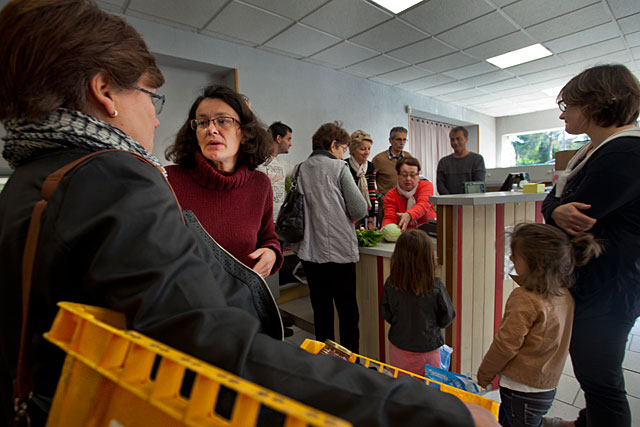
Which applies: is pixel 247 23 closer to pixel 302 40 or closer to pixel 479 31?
pixel 302 40

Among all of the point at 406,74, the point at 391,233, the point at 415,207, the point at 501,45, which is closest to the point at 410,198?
the point at 415,207

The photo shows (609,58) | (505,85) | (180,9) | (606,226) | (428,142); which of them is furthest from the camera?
(428,142)

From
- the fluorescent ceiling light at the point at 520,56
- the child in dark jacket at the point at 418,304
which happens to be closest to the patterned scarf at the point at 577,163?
the child in dark jacket at the point at 418,304

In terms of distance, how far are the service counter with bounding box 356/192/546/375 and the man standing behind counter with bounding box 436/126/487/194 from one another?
1834 millimetres

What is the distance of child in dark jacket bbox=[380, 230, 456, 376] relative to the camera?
61.9 inches

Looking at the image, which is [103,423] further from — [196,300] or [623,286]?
[623,286]

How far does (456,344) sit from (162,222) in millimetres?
1952

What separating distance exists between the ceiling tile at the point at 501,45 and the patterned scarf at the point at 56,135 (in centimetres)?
519

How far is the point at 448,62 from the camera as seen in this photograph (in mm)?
5105

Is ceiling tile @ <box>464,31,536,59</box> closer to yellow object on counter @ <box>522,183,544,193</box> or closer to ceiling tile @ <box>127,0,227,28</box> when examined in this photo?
yellow object on counter @ <box>522,183,544,193</box>

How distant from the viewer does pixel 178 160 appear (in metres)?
1.26

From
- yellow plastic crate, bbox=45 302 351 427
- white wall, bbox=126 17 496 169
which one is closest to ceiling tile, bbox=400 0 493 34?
white wall, bbox=126 17 496 169

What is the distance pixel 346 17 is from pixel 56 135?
148 inches

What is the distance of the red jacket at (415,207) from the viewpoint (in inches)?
101
